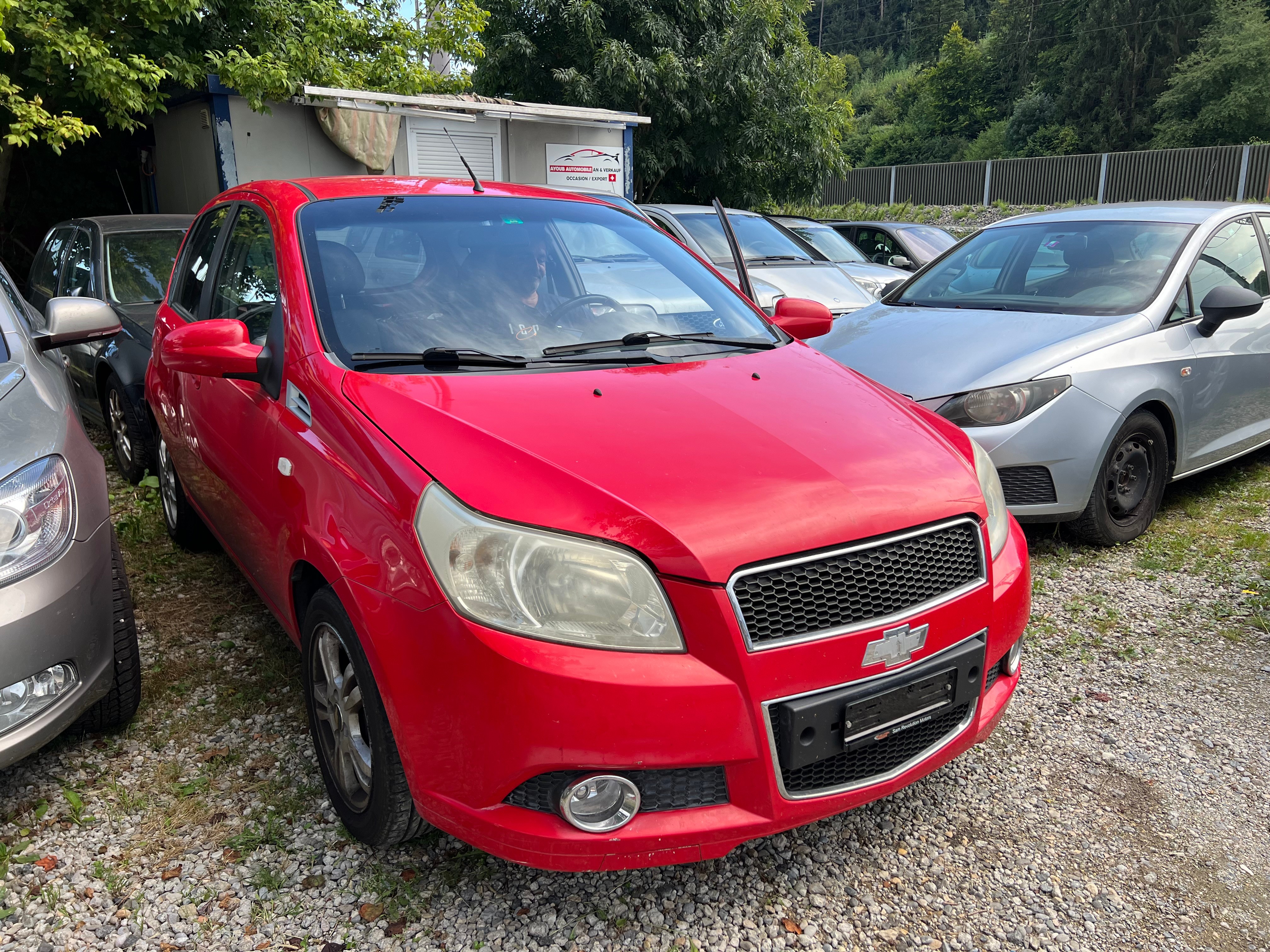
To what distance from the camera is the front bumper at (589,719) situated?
1.79 meters

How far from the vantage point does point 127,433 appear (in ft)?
17.2

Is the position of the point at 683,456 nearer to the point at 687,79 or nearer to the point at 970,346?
the point at 970,346

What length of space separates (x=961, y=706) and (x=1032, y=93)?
5876 cm

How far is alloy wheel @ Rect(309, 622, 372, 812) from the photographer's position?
228cm

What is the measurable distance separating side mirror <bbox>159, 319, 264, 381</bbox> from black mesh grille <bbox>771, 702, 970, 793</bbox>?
5.94ft

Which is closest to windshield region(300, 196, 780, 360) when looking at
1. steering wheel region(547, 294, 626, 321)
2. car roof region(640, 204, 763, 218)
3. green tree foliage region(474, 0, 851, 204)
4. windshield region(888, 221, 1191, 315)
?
steering wheel region(547, 294, 626, 321)

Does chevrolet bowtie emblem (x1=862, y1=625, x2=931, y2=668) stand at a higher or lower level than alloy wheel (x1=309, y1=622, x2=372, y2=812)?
higher

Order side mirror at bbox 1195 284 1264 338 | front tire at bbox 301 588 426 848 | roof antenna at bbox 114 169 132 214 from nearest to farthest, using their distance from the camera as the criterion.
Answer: front tire at bbox 301 588 426 848, side mirror at bbox 1195 284 1264 338, roof antenna at bbox 114 169 132 214

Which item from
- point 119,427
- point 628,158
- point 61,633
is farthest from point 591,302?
point 628,158

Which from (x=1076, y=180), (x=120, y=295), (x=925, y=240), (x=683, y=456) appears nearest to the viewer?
(x=683, y=456)

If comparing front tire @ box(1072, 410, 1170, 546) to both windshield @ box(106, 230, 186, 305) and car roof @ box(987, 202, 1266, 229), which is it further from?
windshield @ box(106, 230, 186, 305)

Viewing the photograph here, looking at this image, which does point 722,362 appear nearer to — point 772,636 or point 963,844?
point 772,636

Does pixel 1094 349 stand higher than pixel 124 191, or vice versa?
pixel 124 191

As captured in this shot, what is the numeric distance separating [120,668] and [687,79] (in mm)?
16180
